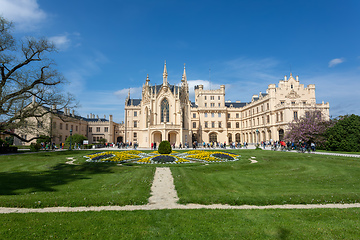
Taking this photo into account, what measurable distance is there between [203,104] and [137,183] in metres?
59.8

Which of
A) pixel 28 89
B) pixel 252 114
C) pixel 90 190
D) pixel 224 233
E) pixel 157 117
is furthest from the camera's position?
pixel 252 114

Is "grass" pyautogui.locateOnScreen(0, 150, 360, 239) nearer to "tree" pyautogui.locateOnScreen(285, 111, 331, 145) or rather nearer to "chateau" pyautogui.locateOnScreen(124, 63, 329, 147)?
"tree" pyautogui.locateOnScreen(285, 111, 331, 145)

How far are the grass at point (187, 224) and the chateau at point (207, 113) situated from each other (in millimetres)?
38438

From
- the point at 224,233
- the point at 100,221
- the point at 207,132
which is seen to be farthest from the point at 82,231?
the point at 207,132

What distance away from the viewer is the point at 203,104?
70250mm

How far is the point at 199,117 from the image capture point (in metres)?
70.0

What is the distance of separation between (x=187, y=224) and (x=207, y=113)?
63.7m

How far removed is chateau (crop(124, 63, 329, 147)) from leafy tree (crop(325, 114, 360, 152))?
471 inches

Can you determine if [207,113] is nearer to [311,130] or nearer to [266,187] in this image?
[311,130]

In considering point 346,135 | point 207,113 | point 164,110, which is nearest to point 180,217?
point 346,135

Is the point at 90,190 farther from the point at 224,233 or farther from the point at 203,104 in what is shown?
the point at 203,104

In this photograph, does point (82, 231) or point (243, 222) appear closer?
point (82, 231)

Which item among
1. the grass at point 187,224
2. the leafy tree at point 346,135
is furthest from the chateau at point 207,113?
the grass at point 187,224

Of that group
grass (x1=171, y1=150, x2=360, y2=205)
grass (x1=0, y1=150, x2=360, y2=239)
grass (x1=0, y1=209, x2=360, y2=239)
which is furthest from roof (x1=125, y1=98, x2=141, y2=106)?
grass (x1=0, y1=209, x2=360, y2=239)
